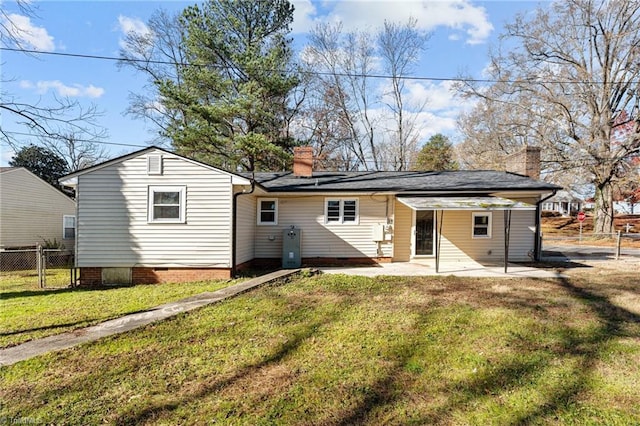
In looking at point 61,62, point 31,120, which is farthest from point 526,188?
point 61,62

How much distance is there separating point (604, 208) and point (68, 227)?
109 ft

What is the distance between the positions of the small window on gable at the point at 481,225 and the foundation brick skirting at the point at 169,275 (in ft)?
28.1

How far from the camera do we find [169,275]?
29.6ft

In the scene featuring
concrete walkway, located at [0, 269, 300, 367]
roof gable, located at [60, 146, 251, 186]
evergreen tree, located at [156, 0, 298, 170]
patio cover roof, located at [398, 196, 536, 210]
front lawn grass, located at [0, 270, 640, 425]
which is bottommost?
concrete walkway, located at [0, 269, 300, 367]

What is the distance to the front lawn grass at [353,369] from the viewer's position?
299 cm

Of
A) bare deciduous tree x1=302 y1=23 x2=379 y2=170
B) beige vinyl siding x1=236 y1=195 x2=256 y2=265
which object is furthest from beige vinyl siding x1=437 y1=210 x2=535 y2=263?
bare deciduous tree x1=302 y1=23 x2=379 y2=170

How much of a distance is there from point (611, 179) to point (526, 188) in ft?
48.5

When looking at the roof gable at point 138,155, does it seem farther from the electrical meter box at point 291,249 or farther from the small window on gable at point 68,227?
the small window on gable at point 68,227

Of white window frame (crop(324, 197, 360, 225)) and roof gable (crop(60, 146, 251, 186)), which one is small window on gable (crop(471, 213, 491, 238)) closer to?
white window frame (crop(324, 197, 360, 225))

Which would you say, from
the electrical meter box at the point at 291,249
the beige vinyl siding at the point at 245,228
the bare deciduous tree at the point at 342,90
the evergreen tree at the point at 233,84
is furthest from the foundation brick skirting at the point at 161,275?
the bare deciduous tree at the point at 342,90

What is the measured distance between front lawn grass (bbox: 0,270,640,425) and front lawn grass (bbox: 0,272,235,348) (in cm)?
135

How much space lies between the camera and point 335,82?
25.5 m

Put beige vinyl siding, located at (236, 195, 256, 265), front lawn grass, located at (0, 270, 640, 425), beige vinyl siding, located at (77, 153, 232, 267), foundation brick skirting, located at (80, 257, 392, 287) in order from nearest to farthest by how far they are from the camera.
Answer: front lawn grass, located at (0, 270, 640, 425) < beige vinyl siding, located at (77, 153, 232, 267) < foundation brick skirting, located at (80, 257, 392, 287) < beige vinyl siding, located at (236, 195, 256, 265)

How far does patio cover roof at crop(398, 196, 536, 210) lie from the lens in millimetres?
9398
